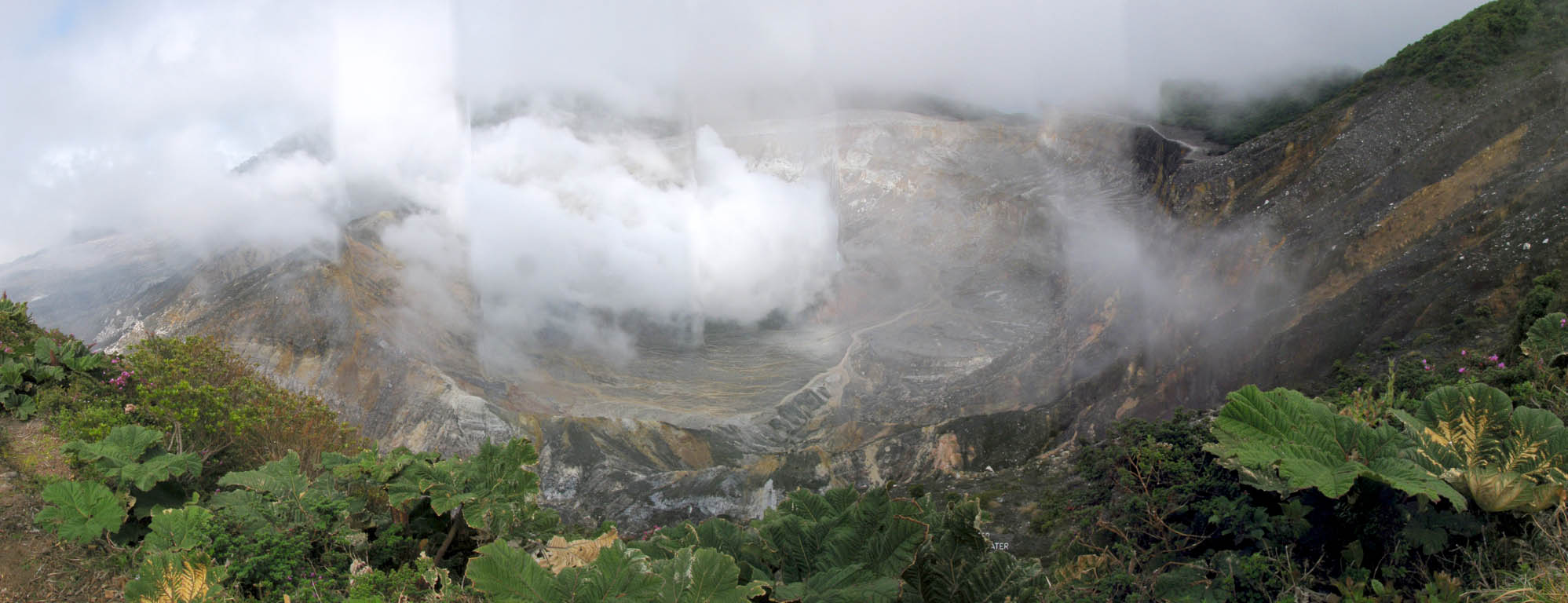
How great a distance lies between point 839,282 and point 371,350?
4206 centimetres

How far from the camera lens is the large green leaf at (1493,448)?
15.2 feet

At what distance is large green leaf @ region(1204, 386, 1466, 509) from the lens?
185 inches

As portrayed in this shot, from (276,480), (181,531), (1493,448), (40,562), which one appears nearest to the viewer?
(1493,448)

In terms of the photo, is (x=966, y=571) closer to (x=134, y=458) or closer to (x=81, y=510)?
(x=81, y=510)

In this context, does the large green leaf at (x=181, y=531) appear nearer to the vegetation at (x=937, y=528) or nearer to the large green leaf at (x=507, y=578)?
the vegetation at (x=937, y=528)

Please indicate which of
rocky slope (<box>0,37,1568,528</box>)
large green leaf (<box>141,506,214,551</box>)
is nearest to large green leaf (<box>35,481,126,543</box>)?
large green leaf (<box>141,506,214,551</box>)

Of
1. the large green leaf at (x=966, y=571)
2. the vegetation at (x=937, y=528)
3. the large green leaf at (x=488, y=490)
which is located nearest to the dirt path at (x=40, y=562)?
the vegetation at (x=937, y=528)

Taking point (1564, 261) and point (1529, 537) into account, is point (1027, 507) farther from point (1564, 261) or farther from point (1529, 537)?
point (1529, 537)

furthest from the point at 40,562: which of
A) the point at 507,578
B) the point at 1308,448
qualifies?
the point at 1308,448

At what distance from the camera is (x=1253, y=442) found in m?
5.20

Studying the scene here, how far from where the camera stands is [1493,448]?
193 inches

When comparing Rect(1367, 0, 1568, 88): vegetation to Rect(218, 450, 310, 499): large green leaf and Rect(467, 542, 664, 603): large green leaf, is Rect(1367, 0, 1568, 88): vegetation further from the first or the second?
Rect(218, 450, 310, 499): large green leaf

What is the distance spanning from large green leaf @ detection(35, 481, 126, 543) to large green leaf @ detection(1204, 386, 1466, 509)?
25.6 ft

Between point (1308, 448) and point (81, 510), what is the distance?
27.3ft
